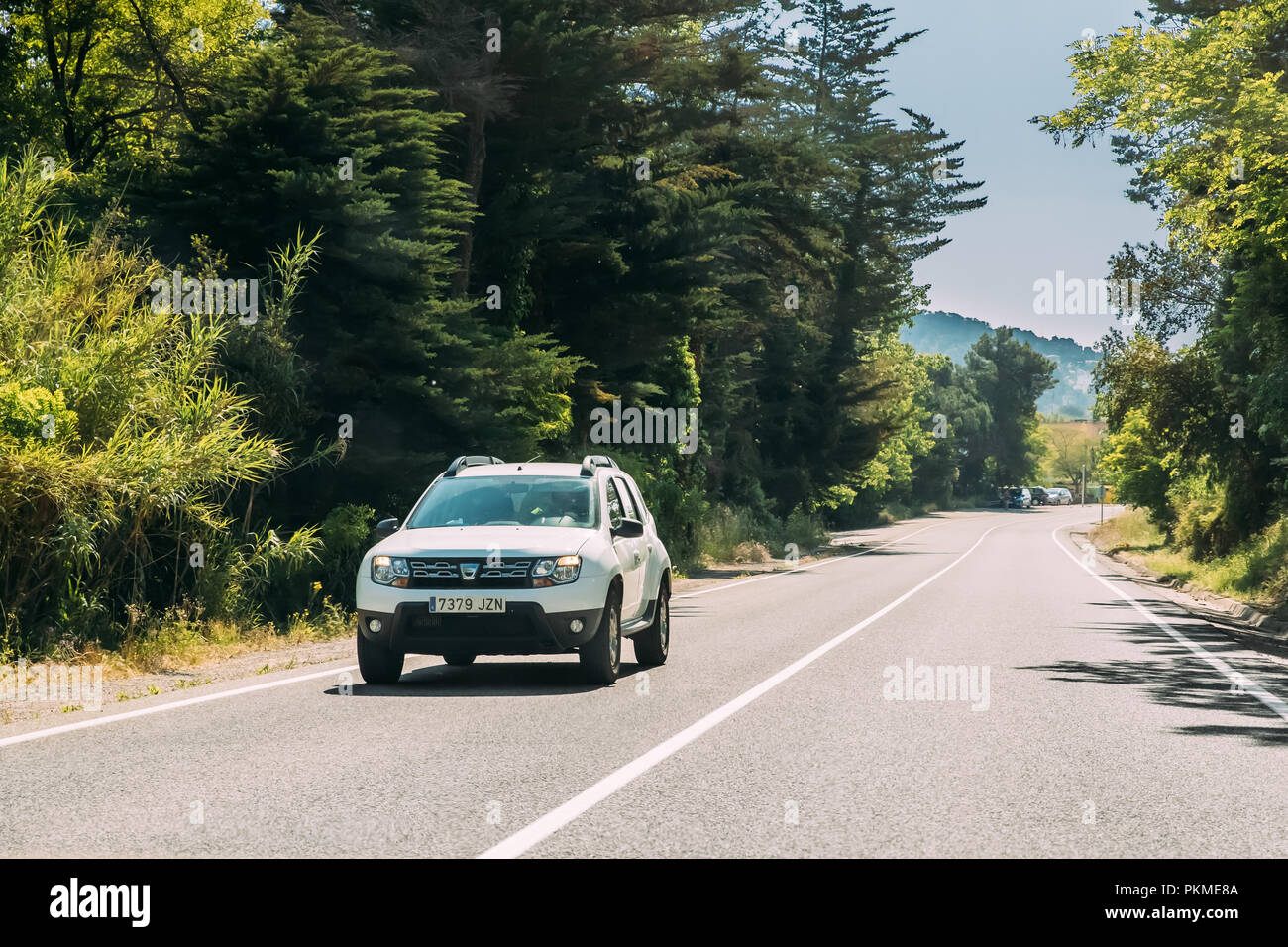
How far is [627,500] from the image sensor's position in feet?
44.9

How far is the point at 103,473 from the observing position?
12.8 m

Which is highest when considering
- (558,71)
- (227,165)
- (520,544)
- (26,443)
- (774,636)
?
(558,71)

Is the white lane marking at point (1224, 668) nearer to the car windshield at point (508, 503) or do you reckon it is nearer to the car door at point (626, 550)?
the car door at point (626, 550)

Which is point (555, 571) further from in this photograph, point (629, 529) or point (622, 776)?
point (622, 776)

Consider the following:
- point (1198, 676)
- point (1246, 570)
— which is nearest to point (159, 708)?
point (1198, 676)

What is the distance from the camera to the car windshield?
12297 millimetres

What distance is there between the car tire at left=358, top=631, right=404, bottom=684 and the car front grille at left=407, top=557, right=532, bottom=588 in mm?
656

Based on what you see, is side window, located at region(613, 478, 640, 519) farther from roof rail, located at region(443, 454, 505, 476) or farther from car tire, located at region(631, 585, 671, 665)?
roof rail, located at region(443, 454, 505, 476)

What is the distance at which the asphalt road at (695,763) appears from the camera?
6.00 metres

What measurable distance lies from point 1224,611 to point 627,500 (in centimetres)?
1469

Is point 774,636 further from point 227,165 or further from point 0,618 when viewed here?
point 227,165

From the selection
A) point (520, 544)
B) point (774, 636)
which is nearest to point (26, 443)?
point (520, 544)

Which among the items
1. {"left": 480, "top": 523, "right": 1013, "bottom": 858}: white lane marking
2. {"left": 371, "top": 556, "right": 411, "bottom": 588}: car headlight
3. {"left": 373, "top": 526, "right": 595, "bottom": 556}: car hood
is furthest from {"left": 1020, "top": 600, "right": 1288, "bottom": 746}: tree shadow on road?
{"left": 371, "top": 556, "right": 411, "bottom": 588}: car headlight

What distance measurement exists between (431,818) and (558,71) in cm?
2047
